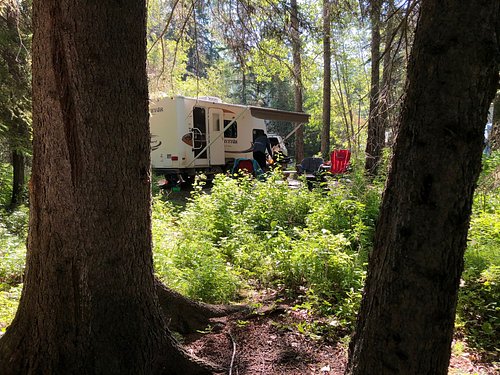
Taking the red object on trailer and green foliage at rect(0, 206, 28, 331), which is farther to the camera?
the red object on trailer

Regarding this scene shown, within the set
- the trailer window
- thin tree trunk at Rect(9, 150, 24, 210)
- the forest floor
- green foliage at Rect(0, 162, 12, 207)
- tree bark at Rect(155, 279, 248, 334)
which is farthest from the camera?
the trailer window

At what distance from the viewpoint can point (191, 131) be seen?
1330 cm

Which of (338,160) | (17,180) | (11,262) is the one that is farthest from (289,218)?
(17,180)

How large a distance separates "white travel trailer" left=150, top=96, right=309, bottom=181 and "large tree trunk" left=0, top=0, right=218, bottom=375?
1058 cm

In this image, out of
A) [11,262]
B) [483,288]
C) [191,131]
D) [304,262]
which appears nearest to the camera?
[483,288]

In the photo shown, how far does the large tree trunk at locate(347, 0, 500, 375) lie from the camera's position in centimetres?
134

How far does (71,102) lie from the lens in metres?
1.84

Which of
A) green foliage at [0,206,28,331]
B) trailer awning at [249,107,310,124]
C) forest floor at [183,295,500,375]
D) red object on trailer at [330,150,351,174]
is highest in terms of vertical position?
trailer awning at [249,107,310,124]

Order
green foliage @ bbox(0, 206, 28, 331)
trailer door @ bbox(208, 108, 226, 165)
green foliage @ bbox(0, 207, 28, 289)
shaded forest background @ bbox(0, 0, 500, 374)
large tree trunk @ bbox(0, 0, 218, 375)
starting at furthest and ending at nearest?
trailer door @ bbox(208, 108, 226, 165) < green foliage @ bbox(0, 207, 28, 289) < shaded forest background @ bbox(0, 0, 500, 374) < green foliage @ bbox(0, 206, 28, 331) < large tree trunk @ bbox(0, 0, 218, 375)

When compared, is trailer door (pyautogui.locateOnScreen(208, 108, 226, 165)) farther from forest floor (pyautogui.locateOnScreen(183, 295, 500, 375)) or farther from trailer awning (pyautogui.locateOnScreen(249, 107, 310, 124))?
forest floor (pyautogui.locateOnScreen(183, 295, 500, 375))

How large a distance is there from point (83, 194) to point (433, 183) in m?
1.62

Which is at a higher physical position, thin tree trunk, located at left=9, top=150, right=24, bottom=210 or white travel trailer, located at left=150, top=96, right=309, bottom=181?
white travel trailer, located at left=150, top=96, right=309, bottom=181

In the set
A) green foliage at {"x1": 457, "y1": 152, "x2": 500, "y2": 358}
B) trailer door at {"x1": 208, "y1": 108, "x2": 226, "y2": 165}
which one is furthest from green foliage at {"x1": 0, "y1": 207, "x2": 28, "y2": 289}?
trailer door at {"x1": 208, "y1": 108, "x2": 226, "y2": 165}

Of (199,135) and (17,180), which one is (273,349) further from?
(199,135)
